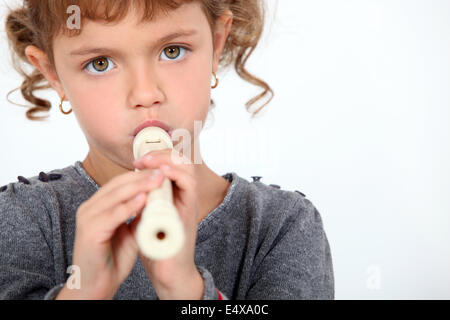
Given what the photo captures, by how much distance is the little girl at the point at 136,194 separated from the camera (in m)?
0.70

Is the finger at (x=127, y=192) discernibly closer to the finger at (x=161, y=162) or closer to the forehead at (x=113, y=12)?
the finger at (x=161, y=162)

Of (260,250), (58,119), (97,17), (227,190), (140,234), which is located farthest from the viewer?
(58,119)

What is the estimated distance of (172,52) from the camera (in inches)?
35.0

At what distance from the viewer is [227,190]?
1.08m

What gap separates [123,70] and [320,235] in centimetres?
44

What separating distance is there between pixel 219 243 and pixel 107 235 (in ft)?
1.18

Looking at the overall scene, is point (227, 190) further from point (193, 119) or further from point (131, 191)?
point (131, 191)

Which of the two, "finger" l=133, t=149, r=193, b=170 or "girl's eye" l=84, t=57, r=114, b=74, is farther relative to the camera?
"girl's eye" l=84, t=57, r=114, b=74

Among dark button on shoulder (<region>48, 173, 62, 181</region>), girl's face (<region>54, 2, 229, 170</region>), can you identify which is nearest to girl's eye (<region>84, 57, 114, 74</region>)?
girl's face (<region>54, 2, 229, 170</region>)

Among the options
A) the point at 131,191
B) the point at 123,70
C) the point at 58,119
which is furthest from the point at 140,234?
the point at 58,119

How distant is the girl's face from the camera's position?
0.83 m

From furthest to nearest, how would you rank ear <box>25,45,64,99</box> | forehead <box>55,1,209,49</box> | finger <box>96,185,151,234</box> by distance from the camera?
ear <box>25,45,64,99</box>, forehead <box>55,1,209,49</box>, finger <box>96,185,151,234</box>

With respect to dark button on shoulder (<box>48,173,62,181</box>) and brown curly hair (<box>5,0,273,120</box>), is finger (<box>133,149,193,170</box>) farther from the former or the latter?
dark button on shoulder (<box>48,173,62,181</box>)

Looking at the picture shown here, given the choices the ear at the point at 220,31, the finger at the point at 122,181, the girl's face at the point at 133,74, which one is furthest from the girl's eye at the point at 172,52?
the finger at the point at 122,181
